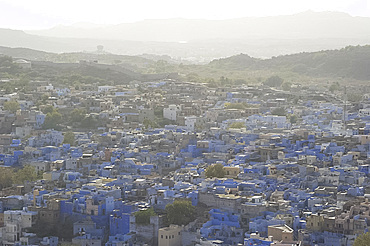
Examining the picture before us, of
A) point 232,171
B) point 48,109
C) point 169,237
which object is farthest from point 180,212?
point 48,109

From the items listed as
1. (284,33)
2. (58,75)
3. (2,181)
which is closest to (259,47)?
(284,33)

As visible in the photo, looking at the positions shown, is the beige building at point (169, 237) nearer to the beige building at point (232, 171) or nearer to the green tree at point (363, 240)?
the green tree at point (363, 240)

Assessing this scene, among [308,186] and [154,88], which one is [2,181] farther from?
[154,88]

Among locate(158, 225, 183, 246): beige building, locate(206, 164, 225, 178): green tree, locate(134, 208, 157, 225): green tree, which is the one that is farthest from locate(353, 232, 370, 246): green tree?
locate(206, 164, 225, 178): green tree

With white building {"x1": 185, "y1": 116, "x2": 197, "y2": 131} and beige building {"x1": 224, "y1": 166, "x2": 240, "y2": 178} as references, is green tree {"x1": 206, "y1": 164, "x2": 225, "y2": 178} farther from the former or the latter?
white building {"x1": 185, "y1": 116, "x2": 197, "y2": 131}

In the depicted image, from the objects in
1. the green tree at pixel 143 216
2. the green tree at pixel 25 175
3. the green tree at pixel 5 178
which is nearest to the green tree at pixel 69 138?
the green tree at pixel 25 175

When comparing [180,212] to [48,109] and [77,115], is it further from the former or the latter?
[48,109]
